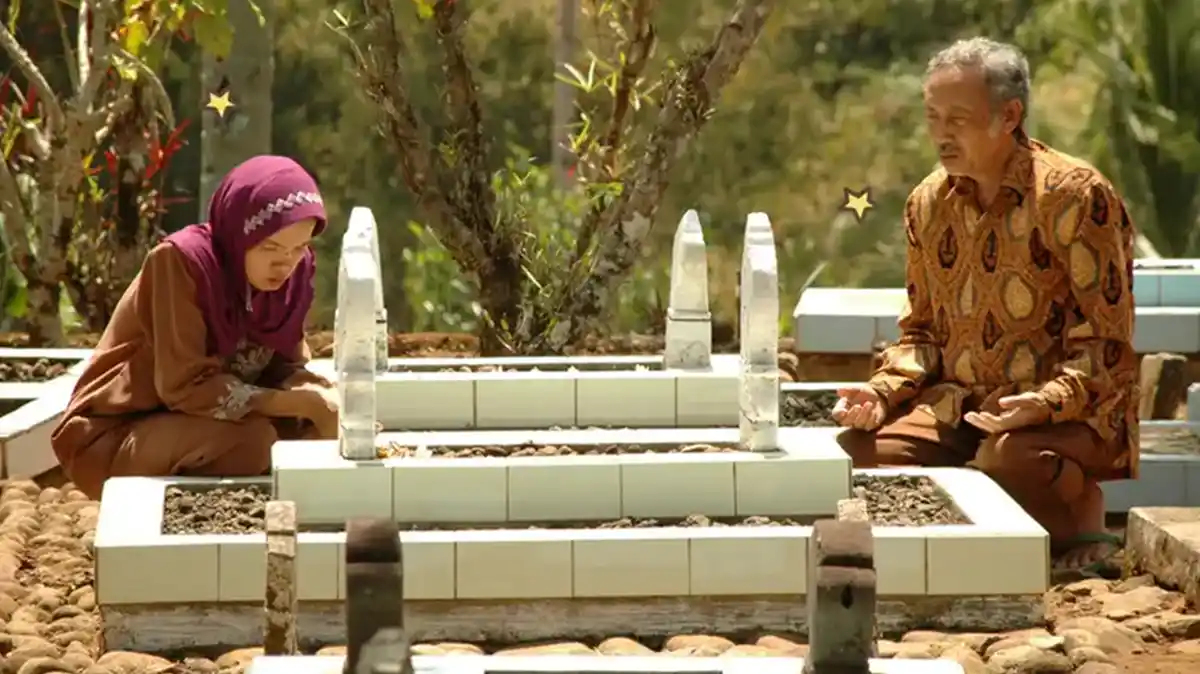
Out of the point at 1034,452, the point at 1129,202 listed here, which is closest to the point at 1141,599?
the point at 1034,452

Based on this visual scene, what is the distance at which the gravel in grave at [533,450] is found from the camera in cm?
557

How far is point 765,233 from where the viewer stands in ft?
17.7

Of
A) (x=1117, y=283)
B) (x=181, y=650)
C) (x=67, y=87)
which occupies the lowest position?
(x=181, y=650)

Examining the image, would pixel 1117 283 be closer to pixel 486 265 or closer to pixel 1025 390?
pixel 1025 390

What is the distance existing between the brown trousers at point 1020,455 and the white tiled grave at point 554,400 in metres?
0.43

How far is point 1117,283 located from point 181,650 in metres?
2.48

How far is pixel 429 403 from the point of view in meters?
6.14

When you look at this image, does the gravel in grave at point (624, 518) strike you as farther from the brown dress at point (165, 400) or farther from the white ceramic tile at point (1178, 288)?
the white ceramic tile at point (1178, 288)

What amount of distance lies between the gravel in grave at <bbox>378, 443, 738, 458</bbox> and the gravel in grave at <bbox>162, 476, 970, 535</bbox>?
0.30 m

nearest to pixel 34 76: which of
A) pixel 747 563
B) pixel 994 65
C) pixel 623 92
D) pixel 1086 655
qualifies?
pixel 623 92

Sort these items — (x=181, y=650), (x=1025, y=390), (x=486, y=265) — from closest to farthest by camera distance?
(x=181, y=650), (x=1025, y=390), (x=486, y=265)

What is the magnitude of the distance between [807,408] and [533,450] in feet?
5.27

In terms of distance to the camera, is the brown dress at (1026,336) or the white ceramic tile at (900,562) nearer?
the white ceramic tile at (900,562)

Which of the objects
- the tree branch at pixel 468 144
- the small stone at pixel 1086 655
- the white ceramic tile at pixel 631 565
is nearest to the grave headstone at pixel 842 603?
the small stone at pixel 1086 655
